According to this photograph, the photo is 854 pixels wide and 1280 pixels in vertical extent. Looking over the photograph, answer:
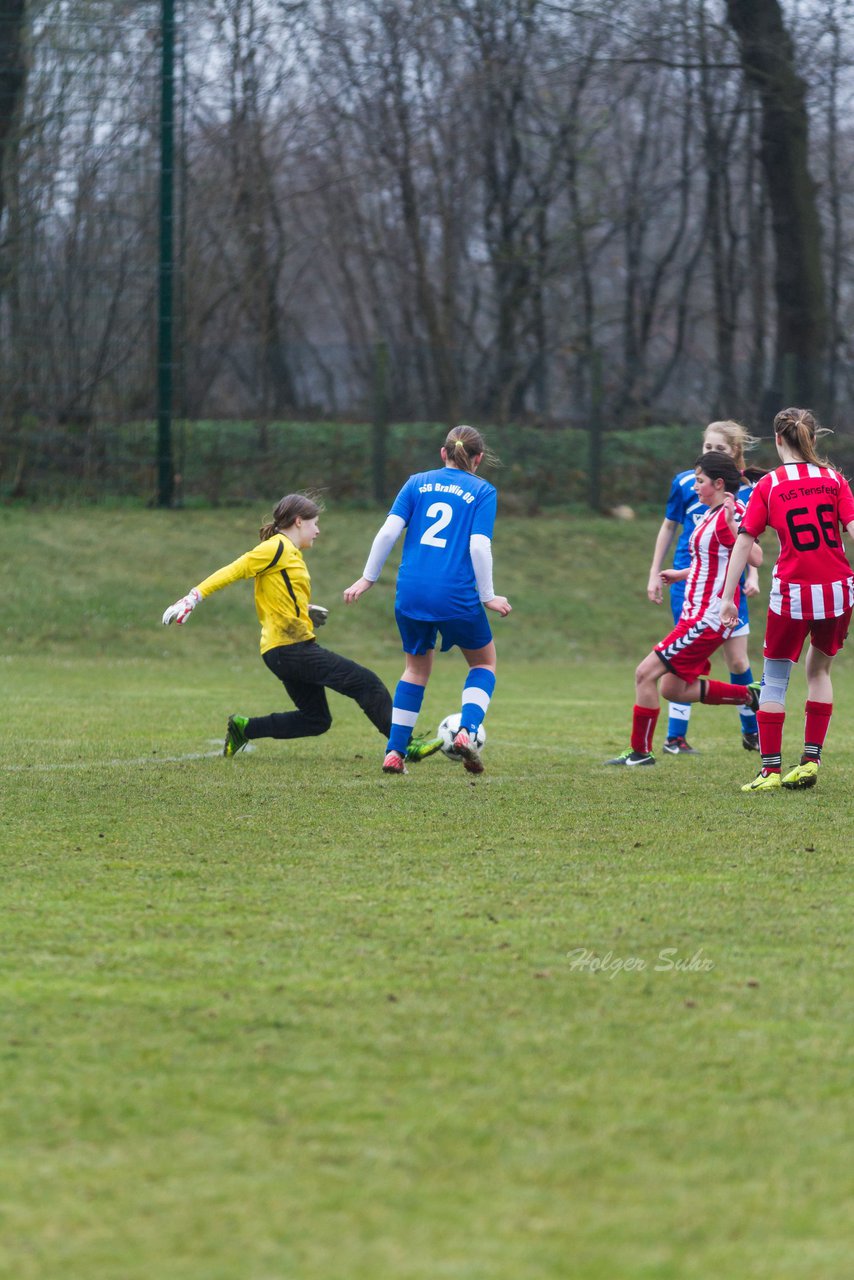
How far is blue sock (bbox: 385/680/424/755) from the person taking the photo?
8.19m

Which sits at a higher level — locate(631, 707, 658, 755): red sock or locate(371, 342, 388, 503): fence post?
locate(371, 342, 388, 503): fence post

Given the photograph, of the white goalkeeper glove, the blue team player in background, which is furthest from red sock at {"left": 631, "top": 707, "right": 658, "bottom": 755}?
the white goalkeeper glove

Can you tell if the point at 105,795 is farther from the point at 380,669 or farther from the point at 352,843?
the point at 380,669

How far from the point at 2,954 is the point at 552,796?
354cm

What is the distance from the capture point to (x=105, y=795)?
283 inches

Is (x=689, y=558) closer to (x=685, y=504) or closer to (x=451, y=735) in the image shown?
(x=685, y=504)

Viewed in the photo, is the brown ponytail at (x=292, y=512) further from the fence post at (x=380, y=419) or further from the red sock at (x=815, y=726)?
the fence post at (x=380, y=419)

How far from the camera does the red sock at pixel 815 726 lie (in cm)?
757

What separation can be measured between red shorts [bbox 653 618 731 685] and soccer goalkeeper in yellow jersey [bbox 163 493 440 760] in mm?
1345

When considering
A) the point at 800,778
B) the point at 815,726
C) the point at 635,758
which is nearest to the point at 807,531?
the point at 815,726

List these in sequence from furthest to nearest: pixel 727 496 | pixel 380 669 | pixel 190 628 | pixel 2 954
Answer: pixel 190 628
pixel 380 669
pixel 727 496
pixel 2 954

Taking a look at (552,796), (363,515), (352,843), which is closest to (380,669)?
(363,515)

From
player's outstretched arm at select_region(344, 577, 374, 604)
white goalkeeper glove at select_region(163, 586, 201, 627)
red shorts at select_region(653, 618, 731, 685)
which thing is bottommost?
red shorts at select_region(653, 618, 731, 685)

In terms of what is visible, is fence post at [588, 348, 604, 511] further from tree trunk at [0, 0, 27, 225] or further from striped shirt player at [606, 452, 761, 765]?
striped shirt player at [606, 452, 761, 765]
